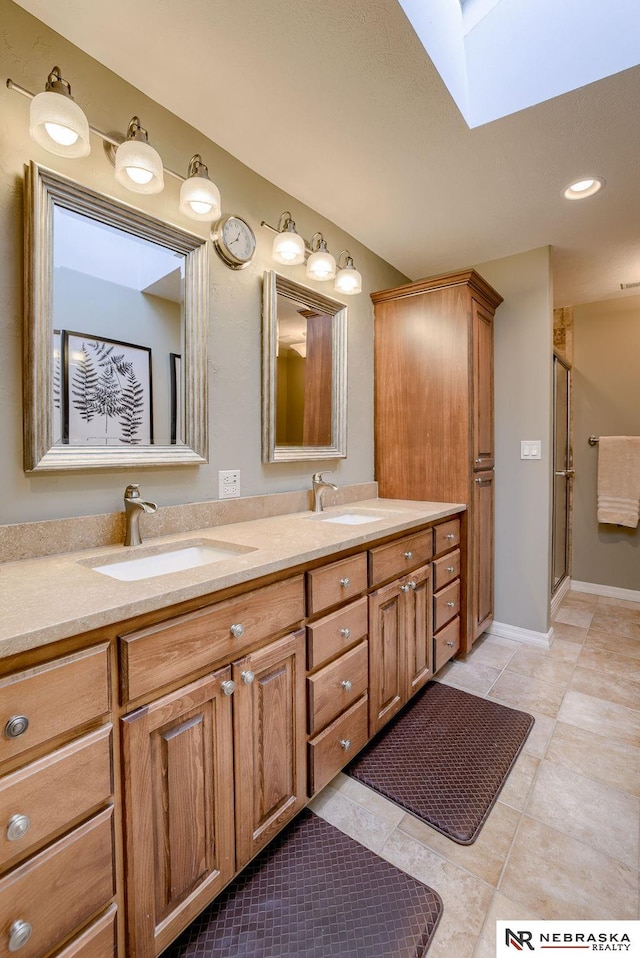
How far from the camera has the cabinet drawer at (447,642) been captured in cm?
211

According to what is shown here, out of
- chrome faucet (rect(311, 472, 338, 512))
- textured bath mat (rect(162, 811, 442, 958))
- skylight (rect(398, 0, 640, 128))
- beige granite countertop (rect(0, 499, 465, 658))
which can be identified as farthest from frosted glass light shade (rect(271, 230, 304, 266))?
textured bath mat (rect(162, 811, 442, 958))

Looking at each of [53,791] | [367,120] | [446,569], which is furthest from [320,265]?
[53,791]

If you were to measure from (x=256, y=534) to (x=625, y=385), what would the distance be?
10.7 feet

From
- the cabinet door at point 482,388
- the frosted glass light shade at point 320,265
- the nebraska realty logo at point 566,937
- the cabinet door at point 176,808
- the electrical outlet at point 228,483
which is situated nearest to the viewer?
the cabinet door at point 176,808

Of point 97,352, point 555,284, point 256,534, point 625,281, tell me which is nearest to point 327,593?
point 256,534

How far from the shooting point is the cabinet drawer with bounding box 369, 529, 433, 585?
1603 mm

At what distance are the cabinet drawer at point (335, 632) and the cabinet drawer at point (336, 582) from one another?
42 mm

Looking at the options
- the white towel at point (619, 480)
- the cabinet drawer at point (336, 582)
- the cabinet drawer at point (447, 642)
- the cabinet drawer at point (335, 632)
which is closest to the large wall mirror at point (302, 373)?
the cabinet drawer at point (336, 582)

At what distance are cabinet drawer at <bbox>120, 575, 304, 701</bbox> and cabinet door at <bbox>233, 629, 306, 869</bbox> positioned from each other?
0.06 metres

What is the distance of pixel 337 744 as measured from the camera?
1.43 meters

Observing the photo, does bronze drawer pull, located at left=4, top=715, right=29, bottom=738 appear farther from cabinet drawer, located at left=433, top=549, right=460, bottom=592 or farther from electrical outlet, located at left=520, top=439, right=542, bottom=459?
electrical outlet, located at left=520, top=439, right=542, bottom=459

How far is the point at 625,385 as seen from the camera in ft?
10.9

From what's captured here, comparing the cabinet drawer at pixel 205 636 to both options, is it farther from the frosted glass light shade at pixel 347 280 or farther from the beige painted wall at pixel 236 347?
the frosted glass light shade at pixel 347 280

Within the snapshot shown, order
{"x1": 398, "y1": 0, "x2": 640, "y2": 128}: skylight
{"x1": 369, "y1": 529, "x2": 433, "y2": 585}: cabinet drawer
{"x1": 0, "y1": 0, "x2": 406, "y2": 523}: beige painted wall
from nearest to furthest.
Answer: {"x1": 0, "y1": 0, "x2": 406, "y2": 523}: beige painted wall → {"x1": 398, "y1": 0, "x2": 640, "y2": 128}: skylight → {"x1": 369, "y1": 529, "x2": 433, "y2": 585}: cabinet drawer
